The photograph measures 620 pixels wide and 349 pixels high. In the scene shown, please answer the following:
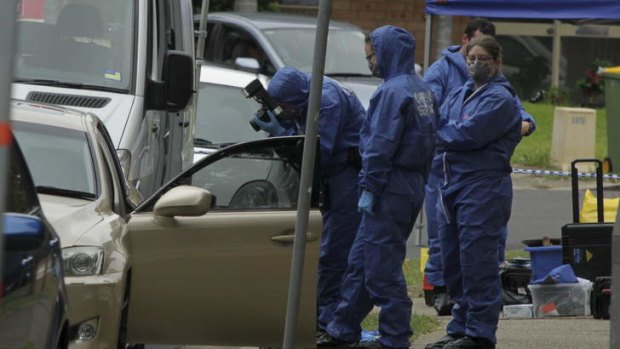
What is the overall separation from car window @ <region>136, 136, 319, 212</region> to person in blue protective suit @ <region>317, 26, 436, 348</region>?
0.66 m

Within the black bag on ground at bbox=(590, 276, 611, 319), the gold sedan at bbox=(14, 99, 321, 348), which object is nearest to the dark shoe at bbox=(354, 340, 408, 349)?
the gold sedan at bbox=(14, 99, 321, 348)

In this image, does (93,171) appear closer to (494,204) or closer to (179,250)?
(179,250)

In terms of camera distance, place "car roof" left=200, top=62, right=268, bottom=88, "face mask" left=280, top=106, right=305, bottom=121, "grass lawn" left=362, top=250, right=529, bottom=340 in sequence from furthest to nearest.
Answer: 1. "car roof" left=200, top=62, right=268, bottom=88
2. "grass lawn" left=362, top=250, right=529, bottom=340
3. "face mask" left=280, top=106, right=305, bottom=121

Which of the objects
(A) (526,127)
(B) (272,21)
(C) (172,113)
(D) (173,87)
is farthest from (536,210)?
(D) (173,87)

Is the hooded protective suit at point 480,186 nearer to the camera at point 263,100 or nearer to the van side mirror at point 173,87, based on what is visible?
the camera at point 263,100

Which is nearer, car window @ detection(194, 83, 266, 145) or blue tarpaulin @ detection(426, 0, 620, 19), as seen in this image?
blue tarpaulin @ detection(426, 0, 620, 19)

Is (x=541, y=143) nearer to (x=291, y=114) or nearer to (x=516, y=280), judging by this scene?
(x=516, y=280)

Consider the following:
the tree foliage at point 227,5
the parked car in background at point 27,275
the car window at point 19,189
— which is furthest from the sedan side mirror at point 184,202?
the tree foliage at point 227,5

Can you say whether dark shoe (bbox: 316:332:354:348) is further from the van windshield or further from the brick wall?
the brick wall

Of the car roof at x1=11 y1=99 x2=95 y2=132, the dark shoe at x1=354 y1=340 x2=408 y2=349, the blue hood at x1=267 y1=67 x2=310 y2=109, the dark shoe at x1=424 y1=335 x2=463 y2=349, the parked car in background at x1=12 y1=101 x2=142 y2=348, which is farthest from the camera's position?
the blue hood at x1=267 y1=67 x2=310 y2=109

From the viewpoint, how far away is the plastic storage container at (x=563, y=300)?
1032cm

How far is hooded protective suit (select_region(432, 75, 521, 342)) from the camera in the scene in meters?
8.58

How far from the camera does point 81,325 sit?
6980mm

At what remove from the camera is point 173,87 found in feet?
33.2
